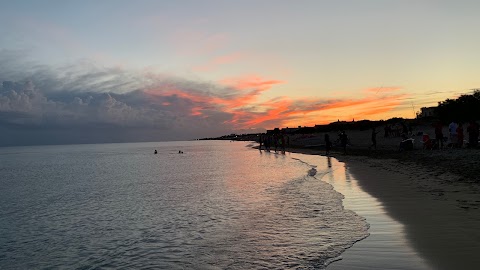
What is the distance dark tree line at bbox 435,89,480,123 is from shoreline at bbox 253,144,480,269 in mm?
47655

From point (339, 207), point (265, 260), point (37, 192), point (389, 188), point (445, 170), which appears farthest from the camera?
point (37, 192)

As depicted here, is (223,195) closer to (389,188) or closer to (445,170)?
(389,188)

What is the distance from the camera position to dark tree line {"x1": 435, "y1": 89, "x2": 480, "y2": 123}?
5847cm

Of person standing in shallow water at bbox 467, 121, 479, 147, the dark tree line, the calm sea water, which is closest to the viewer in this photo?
the calm sea water

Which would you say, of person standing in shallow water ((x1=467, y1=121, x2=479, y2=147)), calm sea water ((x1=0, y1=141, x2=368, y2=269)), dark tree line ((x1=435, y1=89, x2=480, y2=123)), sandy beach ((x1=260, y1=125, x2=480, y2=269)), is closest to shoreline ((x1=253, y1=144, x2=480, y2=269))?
sandy beach ((x1=260, y1=125, x2=480, y2=269))

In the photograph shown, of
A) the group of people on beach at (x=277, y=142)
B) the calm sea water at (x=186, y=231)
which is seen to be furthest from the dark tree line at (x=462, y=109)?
the calm sea water at (x=186, y=231)

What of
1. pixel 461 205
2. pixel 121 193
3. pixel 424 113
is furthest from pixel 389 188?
pixel 424 113

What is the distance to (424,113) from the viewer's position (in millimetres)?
117188

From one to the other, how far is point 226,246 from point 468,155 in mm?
18054

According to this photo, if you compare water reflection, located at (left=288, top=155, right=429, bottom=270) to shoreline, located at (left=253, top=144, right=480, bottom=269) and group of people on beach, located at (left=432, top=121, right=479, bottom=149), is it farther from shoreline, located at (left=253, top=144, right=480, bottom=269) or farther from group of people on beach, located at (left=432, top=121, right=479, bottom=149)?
group of people on beach, located at (left=432, top=121, right=479, bottom=149)

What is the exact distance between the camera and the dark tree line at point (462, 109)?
5847 cm

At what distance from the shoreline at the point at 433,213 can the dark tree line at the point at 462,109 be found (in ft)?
156

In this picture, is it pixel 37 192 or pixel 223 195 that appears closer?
pixel 223 195

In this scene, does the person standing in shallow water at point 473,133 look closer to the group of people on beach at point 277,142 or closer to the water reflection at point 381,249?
the water reflection at point 381,249
